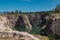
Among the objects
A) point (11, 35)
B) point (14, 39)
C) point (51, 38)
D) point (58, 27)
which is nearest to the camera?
point (51, 38)

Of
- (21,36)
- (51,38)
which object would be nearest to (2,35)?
(21,36)

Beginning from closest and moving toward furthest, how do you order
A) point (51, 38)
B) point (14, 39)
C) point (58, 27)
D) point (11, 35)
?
Answer: point (51, 38), point (14, 39), point (11, 35), point (58, 27)

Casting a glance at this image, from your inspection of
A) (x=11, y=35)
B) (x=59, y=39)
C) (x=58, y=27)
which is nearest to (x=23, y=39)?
(x=11, y=35)

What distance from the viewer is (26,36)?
218ft

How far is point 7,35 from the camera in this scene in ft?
228

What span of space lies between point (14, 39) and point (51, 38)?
36.2 ft

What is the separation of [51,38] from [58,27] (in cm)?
2648

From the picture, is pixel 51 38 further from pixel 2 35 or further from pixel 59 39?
pixel 2 35

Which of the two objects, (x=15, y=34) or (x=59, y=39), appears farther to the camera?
(x=15, y=34)

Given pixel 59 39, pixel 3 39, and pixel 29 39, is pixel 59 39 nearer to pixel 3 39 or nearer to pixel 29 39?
pixel 29 39

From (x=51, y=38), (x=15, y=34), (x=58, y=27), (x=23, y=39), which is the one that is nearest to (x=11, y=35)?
(x=15, y=34)

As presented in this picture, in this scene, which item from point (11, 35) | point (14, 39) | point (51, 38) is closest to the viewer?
point (51, 38)

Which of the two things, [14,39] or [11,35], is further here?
[11,35]

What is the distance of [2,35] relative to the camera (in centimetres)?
7019
